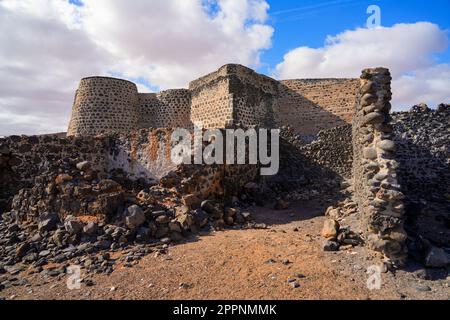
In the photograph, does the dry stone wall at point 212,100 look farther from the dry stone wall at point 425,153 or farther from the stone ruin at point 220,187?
the dry stone wall at point 425,153

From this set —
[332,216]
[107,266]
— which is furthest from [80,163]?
[332,216]

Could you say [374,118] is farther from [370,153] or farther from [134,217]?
→ [134,217]

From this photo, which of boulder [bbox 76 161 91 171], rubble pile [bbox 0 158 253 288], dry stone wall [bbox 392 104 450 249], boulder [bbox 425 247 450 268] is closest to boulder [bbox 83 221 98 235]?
rubble pile [bbox 0 158 253 288]

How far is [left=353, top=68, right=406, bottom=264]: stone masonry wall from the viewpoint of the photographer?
4.78 meters

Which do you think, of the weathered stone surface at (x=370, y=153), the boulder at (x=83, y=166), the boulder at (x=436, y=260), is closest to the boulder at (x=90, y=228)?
the boulder at (x=83, y=166)

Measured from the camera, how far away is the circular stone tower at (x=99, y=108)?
1845cm

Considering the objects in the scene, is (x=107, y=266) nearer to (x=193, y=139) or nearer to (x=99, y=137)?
(x=193, y=139)

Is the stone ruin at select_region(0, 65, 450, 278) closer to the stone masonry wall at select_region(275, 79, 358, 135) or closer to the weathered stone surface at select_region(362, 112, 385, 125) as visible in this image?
the weathered stone surface at select_region(362, 112, 385, 125)

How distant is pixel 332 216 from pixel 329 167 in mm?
3902

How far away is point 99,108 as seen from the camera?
18.5 metres

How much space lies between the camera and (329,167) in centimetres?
1099

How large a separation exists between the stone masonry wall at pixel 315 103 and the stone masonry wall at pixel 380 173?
1209 cm

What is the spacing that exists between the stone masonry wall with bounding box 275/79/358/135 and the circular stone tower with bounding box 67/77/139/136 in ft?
32.5
